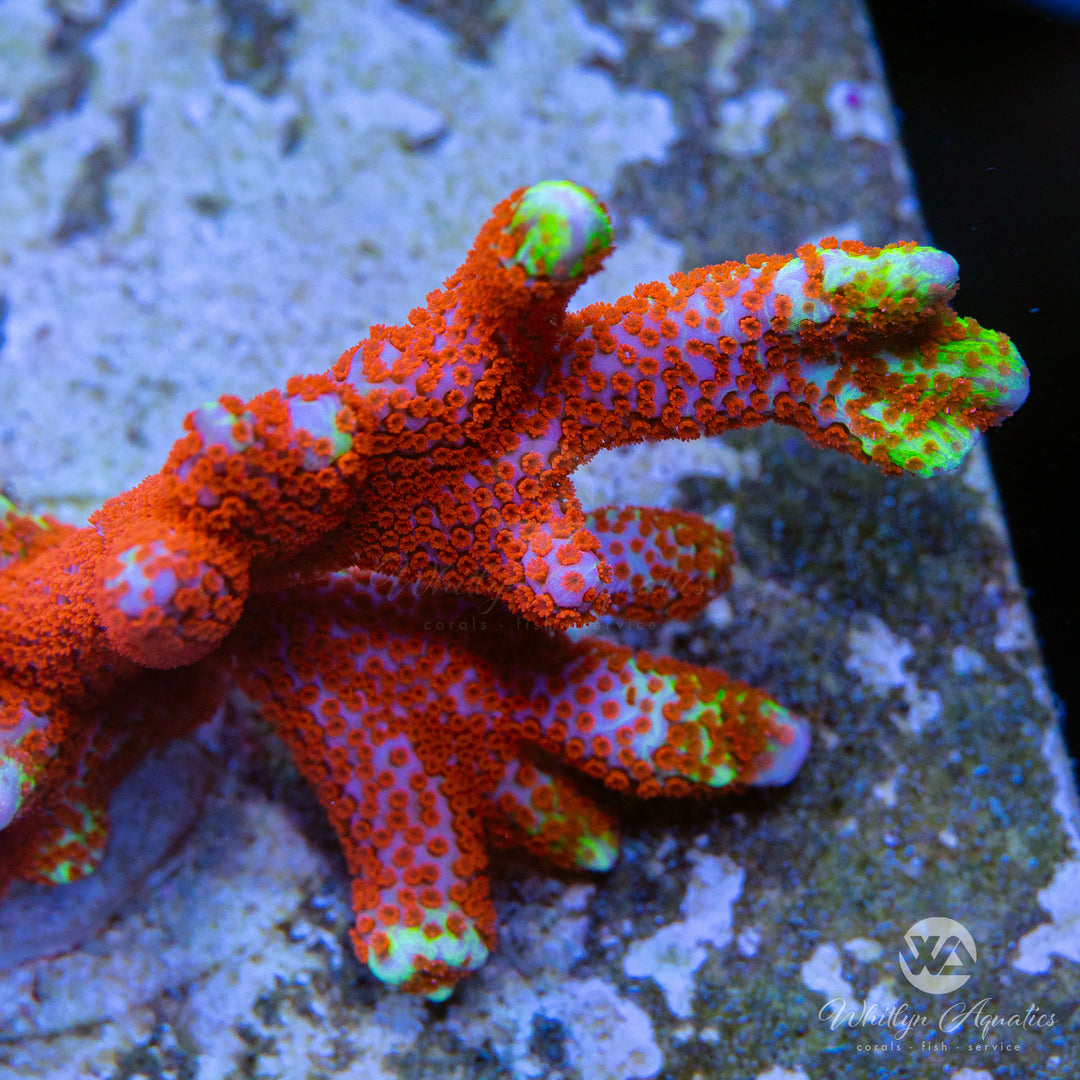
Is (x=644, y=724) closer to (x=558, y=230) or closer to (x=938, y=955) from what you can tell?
(x=938, y=955)

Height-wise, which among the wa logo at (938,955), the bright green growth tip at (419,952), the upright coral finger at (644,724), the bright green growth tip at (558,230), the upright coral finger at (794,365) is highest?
the bright green growth tip at (558,230)

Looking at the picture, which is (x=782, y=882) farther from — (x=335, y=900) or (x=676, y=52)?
(x=676, y=52)

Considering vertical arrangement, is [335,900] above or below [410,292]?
below

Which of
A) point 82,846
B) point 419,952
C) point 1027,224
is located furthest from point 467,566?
point 1027,224

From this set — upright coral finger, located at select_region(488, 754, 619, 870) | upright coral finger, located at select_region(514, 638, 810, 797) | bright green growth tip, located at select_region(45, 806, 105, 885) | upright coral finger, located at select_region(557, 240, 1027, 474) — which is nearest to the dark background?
upright coral finger, located at select_region(557, 240, 1027, 474)

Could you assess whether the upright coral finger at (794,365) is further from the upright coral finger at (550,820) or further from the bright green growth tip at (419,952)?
the bright green growth tip at (419,952)

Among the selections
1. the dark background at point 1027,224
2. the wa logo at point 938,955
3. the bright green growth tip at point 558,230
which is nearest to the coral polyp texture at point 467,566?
the bright green growth tip at point 558,230

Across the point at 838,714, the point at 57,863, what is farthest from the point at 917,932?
the point at 57,863
